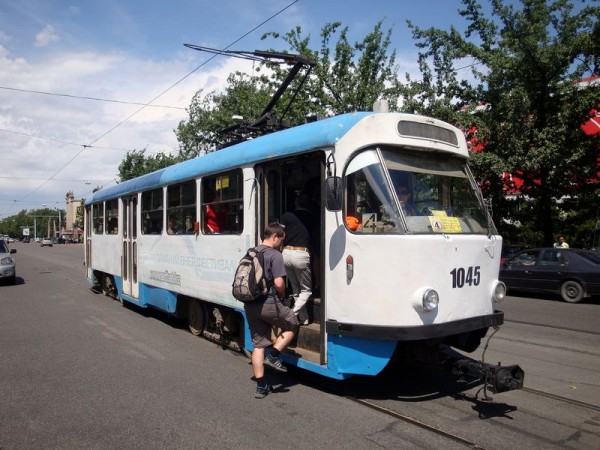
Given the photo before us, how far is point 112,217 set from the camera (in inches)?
487

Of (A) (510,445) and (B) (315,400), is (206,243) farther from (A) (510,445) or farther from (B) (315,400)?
(A) (510,445)

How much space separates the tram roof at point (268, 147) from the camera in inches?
206

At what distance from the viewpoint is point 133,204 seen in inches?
424

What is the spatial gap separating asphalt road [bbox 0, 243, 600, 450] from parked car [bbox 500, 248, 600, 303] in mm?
5508

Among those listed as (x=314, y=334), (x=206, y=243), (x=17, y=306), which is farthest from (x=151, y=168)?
(x=314, y=334)

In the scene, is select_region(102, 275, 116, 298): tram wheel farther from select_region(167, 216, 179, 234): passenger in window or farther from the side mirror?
the side mirror

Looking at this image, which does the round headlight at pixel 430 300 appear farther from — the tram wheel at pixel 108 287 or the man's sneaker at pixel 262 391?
the tram wheel at pixel 108 287

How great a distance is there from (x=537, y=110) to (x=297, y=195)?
14491mm

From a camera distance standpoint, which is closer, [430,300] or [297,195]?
[430,300]

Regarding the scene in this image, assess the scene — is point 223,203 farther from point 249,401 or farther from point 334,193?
point 249,401

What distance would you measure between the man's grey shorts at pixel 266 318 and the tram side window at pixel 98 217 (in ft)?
29.9

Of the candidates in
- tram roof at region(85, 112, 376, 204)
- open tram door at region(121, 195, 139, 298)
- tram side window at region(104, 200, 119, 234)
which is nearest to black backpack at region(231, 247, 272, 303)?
tram roof at region(85, 112, 376, 204)

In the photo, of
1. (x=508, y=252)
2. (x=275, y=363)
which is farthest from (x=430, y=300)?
(x=508, y=252)

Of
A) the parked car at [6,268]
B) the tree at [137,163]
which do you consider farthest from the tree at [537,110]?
the tree at [137,163]
